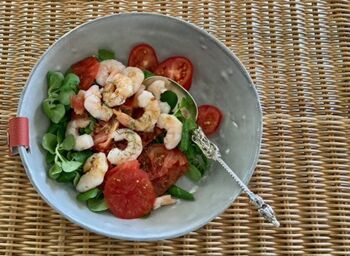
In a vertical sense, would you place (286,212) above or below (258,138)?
below

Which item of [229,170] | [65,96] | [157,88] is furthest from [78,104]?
[229,170]

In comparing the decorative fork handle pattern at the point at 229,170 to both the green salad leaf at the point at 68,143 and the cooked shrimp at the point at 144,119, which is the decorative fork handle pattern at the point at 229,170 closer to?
the cooked shrimp at the point at 144,119

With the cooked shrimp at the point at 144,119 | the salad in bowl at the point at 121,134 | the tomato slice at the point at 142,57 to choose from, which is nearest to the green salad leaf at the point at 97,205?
the salad in bowl at the point at 121,134

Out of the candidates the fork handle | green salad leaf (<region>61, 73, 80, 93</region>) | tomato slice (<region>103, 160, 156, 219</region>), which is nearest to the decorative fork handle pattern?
the fork handle

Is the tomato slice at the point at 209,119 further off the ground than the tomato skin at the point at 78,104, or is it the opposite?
the tomato skin at the point at 78,104

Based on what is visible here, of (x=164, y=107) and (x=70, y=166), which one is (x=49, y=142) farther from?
(x=164, y=107)

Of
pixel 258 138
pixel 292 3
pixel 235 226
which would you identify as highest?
pixel 292 3

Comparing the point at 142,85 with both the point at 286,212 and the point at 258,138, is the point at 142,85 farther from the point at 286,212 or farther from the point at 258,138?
the point at 286,212

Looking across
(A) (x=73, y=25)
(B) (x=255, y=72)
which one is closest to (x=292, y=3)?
(B) (x=255, y=72)
